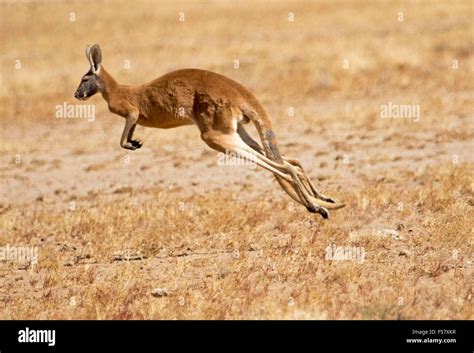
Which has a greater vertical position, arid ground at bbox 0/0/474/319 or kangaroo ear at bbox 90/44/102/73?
kangaroo ear at bbox 90/44/102/73

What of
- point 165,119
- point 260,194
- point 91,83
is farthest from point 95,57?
point 260,194

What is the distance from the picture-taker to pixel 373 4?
38906 millimetres

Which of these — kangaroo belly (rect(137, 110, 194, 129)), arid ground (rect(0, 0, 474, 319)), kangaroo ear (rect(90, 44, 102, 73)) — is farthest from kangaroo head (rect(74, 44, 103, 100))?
arid ground (rect(0, 0, 474, 319))

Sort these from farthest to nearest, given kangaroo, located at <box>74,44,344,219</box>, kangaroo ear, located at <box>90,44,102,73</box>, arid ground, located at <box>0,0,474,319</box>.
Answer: kangaroo ear, located at <box>90,44,102,73</box> < kangaroo, located at <box>74,44,344,219</box> < arid ground, located at <box>0,0,474,319</box>

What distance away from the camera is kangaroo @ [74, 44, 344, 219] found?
32.7 ft

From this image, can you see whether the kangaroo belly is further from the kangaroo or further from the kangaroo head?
the kangaroo head

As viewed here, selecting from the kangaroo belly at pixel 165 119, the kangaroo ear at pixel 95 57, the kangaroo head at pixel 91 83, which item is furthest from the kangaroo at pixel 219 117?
the kangaroo ear at pixel 95 57

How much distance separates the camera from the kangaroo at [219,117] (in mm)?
9961

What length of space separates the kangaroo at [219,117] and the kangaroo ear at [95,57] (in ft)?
2.01

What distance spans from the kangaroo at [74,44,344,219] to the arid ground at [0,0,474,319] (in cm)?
68

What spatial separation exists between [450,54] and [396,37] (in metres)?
3.60

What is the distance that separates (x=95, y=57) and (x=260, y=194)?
134 inches

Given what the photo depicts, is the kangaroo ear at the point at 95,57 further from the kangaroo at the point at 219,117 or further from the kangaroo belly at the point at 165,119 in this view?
the kangaroo belly at the point at 165,119

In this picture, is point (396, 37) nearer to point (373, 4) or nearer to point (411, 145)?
point (373, 4)
